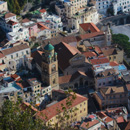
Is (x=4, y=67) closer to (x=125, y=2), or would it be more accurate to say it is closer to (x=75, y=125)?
(x=75, y=125)

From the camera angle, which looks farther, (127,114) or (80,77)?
(80,77)

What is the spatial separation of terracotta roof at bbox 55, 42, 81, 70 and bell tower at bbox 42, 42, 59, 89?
19.0ft

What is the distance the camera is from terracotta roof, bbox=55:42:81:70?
84.0 m

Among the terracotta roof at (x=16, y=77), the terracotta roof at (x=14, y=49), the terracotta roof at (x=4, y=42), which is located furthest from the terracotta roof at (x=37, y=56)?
the terracotta roof at (x=16, y=77)

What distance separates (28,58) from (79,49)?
1440 centimetres

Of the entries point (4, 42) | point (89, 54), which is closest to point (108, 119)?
point (89, 54)

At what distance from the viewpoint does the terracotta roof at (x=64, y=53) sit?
3305 inches

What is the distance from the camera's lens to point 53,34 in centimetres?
10194

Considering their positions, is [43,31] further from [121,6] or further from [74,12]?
[121,6]

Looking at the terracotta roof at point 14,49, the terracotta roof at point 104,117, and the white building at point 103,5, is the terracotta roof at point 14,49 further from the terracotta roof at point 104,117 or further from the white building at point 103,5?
the white building at point 103,5

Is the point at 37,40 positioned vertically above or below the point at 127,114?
above

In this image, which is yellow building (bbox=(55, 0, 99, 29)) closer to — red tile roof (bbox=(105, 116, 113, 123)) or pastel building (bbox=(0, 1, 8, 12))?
pastel building (bbox=(0, 1, 8, 12))

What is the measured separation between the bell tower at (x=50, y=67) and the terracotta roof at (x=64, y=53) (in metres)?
5.79

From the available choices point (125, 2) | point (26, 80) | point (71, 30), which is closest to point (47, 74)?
Answer: point (26, 80)
